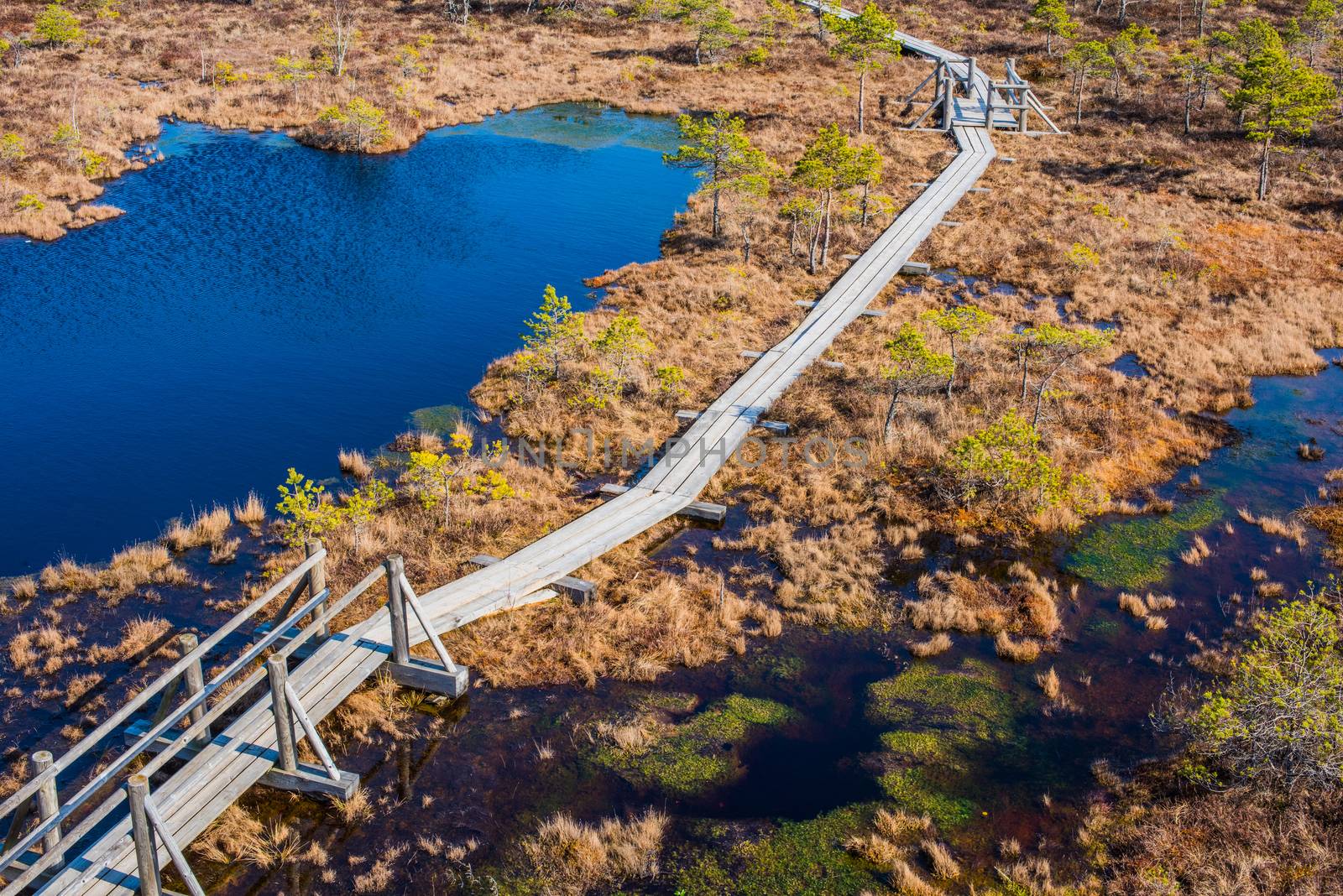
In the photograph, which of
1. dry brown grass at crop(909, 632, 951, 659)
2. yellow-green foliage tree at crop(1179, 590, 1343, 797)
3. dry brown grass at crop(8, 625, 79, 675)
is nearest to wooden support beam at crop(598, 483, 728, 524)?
dry brown grass at crop(909, 632, 951, 659)

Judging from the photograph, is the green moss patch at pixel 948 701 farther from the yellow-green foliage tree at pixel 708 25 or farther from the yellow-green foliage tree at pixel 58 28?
the yellow-green foliage tree at pixel 58 28

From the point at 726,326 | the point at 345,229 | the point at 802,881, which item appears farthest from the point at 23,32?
the point at 802,881

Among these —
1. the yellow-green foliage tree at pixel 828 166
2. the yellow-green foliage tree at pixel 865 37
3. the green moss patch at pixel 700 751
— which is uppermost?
the yellow-green foliage tree at pixel 865 37

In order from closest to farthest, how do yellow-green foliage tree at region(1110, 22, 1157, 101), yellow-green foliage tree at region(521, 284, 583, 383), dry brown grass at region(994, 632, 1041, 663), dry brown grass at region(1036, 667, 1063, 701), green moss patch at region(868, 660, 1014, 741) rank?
green moss patch at region(868, 660, 1014, 741)
dry brown grass at region(1036, 667, 1063, 701)
dry brown grass at region(994, 632, 1041, 663)
yellow-green foliage tree at region(521, 284, 583, 383)
yellow-green foliage tree at region(1110, 22, 1157, 101)

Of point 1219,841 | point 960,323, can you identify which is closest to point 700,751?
point 1219,841

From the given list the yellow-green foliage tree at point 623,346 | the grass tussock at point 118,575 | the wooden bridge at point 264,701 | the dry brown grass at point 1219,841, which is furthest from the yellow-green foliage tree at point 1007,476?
the grass tussock at point 118,575

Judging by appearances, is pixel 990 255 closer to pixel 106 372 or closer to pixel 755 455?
pixel 755 455

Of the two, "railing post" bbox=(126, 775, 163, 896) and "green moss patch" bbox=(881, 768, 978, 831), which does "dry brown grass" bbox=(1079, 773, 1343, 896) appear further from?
"railing post" bbox=(126, 775, 163, 896)
